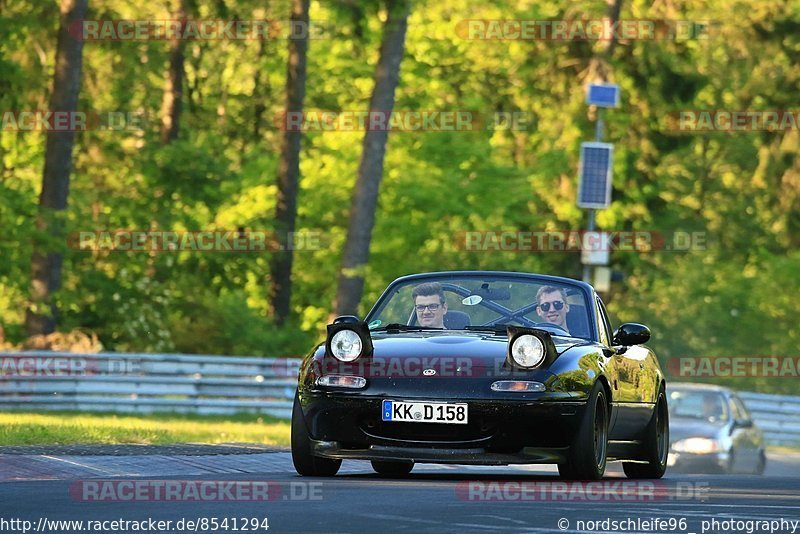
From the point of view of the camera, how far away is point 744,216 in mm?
59156

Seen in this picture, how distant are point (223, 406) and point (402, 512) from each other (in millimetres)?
23998

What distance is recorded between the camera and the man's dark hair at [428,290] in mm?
14094

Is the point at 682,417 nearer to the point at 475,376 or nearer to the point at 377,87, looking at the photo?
the point at 377,87

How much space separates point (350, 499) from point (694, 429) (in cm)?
1501

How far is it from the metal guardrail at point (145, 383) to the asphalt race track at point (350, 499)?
51.9ft

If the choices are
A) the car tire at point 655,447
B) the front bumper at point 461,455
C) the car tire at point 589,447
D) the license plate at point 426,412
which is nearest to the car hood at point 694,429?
the car tire at point 655,447

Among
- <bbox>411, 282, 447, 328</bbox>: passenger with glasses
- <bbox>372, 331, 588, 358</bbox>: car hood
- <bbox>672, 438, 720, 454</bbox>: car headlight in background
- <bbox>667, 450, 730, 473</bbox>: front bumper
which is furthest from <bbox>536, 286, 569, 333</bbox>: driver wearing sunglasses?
<bbox>672, 438, 720, 454</bbox>: car headlight in background

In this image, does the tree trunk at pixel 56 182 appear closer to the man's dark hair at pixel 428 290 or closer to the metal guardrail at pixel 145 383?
the metal guardrail at pixel 145 383

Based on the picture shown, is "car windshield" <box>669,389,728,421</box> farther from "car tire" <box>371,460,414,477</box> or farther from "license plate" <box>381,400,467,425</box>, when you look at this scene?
"license plate" <box>381,400,467,425</box>

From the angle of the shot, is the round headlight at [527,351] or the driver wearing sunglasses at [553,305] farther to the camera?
the driver wearing sunglasses at [553,305]

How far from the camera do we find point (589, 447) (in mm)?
12672

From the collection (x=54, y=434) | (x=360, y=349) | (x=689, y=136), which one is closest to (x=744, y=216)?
(x=689, y=136)

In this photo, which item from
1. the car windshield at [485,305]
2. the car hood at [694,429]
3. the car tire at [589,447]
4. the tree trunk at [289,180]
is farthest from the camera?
the tree trunk at [289,180]

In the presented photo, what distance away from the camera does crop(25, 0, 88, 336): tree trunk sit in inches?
1344
